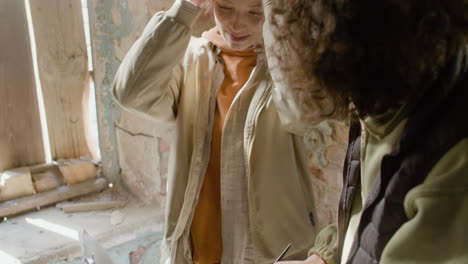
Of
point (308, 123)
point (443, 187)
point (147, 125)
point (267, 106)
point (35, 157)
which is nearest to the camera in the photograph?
point (443, 187)

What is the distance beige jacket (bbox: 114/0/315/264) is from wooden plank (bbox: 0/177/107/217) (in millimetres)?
1373

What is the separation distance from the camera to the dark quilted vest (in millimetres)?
493

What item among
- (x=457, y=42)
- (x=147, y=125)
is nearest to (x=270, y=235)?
(x=457, y=42)

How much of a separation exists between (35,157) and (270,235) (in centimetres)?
179

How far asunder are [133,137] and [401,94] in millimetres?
1926

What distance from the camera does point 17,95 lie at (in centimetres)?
220

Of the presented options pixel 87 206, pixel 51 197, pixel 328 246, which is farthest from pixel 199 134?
pixel 51 197

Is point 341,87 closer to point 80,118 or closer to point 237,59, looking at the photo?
point 237,59

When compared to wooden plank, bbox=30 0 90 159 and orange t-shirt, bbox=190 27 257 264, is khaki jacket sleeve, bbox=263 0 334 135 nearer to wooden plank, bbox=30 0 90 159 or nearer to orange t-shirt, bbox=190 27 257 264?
orange t-shirt, bbox=190 27 257 264

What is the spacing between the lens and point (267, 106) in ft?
3.58

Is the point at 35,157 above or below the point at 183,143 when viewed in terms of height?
below

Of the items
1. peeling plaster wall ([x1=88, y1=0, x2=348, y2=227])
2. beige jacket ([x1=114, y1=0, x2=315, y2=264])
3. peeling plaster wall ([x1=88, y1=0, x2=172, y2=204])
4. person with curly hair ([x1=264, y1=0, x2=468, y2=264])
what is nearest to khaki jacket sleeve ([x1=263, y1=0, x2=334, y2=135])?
person with curly hair ([x1=264, y1=0, x2=468, y2=264])

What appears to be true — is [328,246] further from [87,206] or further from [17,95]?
[17,95]

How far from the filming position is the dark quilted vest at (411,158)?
1.62 ft
